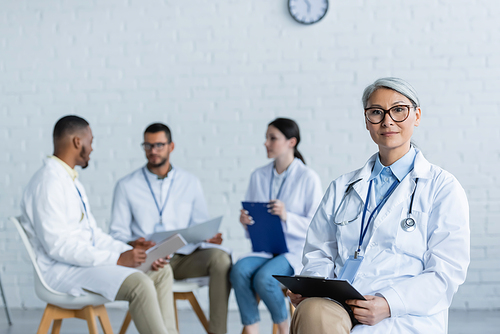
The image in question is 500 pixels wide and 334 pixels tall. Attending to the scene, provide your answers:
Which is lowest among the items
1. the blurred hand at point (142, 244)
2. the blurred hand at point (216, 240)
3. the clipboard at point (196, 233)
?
the blurred hand at point (216, 240)

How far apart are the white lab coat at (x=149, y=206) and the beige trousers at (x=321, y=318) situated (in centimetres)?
163

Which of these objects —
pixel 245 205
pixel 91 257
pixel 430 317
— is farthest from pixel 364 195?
pixel 91 257

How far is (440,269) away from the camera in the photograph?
154 centimetres

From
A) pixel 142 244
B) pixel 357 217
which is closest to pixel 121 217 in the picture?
pixel 142 244

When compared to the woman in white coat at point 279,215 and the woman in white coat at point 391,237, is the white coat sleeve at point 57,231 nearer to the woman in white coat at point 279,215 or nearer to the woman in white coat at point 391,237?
the woman in white coat at point 279,215

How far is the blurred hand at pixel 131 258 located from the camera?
8.68ft

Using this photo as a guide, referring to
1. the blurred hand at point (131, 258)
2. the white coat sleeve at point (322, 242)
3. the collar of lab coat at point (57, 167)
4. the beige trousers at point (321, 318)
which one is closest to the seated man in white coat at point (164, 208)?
the blurred hand at point (131, 258)

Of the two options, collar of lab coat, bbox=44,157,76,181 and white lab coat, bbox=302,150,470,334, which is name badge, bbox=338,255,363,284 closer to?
white lab coat, bbox=302,150,470,334

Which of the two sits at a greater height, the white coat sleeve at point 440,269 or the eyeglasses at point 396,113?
the eyeglasses at point 396,113

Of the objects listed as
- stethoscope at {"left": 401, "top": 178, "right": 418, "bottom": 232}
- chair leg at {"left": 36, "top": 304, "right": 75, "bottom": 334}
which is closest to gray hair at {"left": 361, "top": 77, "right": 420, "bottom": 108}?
stethoscope at {"left": 401, "top": 178, "right": 418, "bottom": 232}

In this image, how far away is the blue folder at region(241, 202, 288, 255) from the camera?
107 inches

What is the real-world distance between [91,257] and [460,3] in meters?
3.27

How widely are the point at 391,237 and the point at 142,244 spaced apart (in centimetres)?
173

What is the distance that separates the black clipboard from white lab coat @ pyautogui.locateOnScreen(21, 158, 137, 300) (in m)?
1.20
